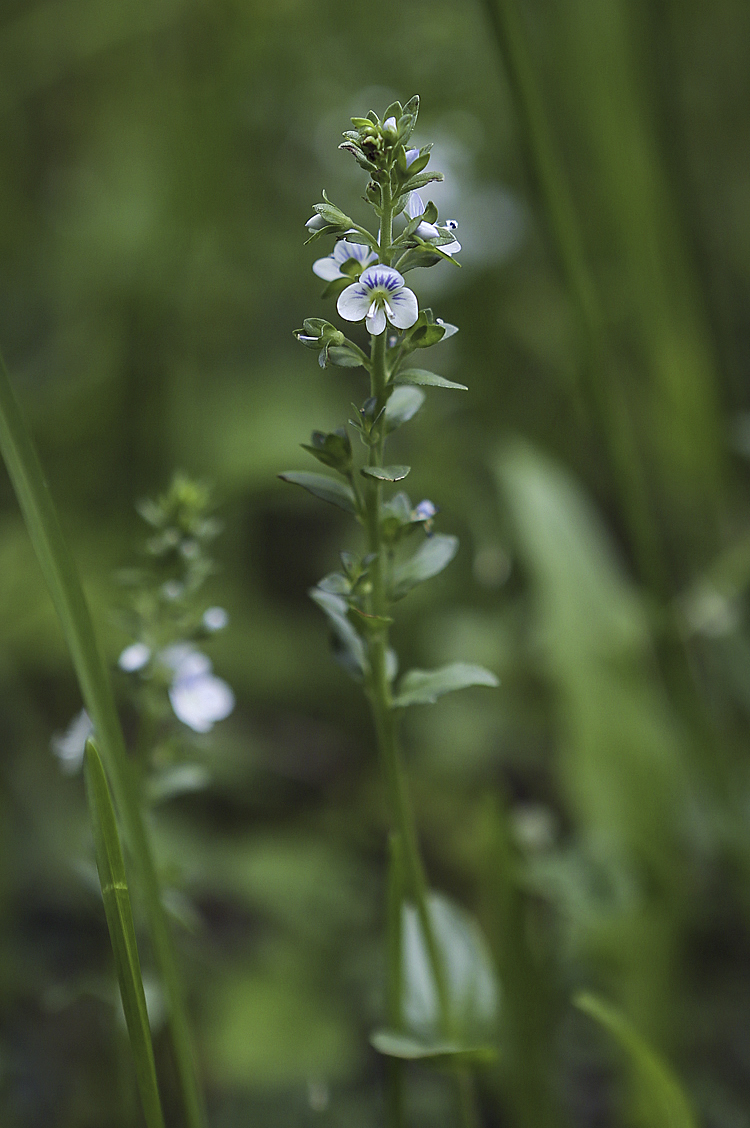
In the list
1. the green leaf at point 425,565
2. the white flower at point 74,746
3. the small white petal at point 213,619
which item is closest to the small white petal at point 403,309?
the green leaf at point 425,565

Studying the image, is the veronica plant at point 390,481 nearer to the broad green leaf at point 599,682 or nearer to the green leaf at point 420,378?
the green leaf at point 420,378

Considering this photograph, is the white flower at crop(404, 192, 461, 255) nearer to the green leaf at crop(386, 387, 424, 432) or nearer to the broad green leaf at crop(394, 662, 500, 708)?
the green leaf at crop(386, 387, 424, 432)

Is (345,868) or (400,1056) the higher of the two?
(345,868)

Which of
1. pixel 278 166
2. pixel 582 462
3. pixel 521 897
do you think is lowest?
pixel 521 897

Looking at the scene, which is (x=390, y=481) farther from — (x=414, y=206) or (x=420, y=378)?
(x=414, y=206)

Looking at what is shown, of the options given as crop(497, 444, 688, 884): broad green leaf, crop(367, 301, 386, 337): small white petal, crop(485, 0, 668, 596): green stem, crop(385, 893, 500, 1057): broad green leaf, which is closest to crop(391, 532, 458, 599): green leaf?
crop(367, 301, 386, 337): small white petal

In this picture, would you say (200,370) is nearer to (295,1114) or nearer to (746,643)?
(746,643)

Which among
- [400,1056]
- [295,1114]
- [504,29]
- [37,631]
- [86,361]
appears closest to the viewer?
[400,1056]

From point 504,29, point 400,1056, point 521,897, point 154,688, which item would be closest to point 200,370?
point 504,29
